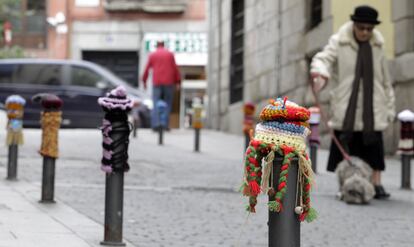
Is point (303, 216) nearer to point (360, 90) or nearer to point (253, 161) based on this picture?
point (253, 161)

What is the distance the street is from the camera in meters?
6.84

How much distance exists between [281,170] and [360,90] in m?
5.34

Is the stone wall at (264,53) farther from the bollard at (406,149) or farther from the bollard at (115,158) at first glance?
the bollard at (115,158)

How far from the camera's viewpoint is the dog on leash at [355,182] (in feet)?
29.5

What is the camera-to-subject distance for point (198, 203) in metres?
8.74

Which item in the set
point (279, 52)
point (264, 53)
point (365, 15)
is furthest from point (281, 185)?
point (264, 53)

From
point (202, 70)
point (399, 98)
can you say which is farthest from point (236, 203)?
point (202, 70)

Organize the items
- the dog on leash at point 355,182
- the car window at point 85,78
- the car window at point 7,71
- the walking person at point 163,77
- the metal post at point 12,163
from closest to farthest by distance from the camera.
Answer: the dog on leash at point 355,182, the metal post at point 12,163, the walking person at point 163,77, the car window at point 85,78, the car window at point 7,71

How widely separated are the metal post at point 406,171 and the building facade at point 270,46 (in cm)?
404

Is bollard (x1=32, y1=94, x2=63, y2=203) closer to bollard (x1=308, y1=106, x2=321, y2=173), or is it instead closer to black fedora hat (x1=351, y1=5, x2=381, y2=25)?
black fedora hat (x1=351, y1=5, x2=381, y2=25)

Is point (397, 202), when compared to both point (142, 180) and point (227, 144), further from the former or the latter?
point (227, 144)

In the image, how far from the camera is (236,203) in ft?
29.0

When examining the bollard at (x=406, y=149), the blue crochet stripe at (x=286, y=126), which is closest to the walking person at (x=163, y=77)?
the bollard at (x=406, y=149)

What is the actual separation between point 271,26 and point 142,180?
1052cm
